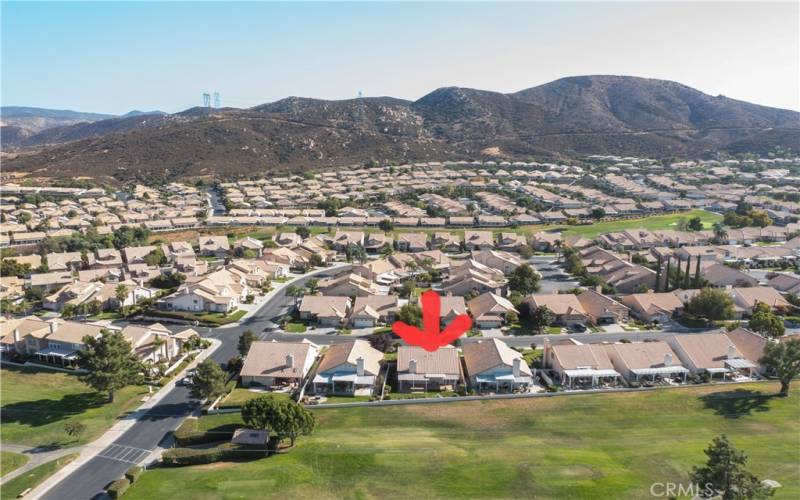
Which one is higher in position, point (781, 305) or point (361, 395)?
point (781, 305)

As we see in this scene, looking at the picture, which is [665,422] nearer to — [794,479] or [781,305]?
[794,479]

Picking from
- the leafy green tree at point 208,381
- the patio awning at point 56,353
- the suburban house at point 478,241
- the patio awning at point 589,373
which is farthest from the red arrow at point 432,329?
the suburban house at point 478,241

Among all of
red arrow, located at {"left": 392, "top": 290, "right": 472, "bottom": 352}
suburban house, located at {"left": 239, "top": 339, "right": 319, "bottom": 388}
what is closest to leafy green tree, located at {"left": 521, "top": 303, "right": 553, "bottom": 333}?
red arrow, located at {"left": 392, "top": 290, "right": 472, "bottom": 352}

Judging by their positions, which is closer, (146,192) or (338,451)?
(338,451)

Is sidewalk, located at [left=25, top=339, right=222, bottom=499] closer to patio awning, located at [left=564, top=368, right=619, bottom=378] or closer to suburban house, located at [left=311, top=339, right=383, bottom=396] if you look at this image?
suburban house, located at [left=311, top=339, right=383, bottom=396]

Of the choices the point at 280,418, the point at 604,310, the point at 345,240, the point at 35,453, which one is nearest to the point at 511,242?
the point at 345,240

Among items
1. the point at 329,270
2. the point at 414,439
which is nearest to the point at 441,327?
the point at 414,439

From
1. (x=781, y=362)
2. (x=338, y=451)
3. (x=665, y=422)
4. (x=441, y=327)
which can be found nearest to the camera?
(x=338, y=451)
